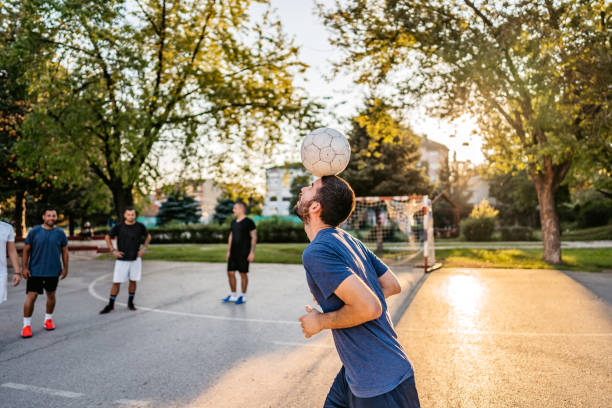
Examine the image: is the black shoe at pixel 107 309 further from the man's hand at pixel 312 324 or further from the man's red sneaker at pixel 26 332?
the man's hand at pixel 312 324

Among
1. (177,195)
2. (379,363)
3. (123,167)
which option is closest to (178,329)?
(379,363)

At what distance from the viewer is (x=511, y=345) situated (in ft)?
19.0

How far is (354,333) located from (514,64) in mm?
15163

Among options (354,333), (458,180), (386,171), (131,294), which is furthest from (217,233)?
(354,333)

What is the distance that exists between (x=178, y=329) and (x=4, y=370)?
2396 millimetres

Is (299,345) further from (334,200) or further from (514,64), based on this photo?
(514,64)

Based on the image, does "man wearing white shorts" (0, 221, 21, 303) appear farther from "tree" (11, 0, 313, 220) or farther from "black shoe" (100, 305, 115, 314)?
"tree" (11, 0, 313, 220)

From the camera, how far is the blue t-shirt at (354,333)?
1.90 meters

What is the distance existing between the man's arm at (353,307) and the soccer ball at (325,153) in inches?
34.3

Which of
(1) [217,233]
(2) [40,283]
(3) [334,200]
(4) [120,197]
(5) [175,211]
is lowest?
(1) [217,233]

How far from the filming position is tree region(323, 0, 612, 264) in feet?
39.0

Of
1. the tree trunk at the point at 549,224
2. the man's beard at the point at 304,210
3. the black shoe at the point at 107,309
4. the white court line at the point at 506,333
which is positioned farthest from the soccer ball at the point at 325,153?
the tree trunk at the point at 549,224

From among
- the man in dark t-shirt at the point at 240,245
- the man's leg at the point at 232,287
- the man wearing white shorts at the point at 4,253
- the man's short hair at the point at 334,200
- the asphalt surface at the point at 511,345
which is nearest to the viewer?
the man's short hair at the point at 334,200

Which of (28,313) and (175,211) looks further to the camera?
(175,211)
